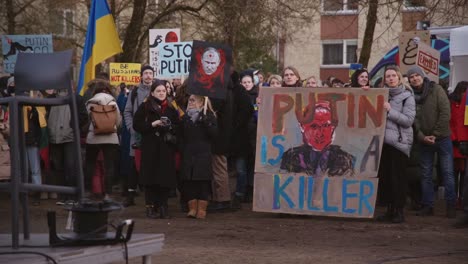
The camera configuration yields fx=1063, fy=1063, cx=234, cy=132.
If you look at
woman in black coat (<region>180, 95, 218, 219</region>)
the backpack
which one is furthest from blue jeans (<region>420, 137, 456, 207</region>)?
the backpack

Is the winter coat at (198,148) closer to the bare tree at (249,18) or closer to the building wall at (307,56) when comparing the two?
the bare tree at (249,18)

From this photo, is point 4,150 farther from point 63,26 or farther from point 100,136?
point 63,26

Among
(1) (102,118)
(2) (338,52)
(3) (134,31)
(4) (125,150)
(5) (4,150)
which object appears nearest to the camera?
(5) (4,150)

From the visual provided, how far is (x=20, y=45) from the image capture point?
20.0 metres

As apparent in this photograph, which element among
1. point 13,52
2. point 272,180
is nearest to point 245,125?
point 272,180

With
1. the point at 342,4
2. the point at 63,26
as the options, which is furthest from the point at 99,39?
the point at 63,26

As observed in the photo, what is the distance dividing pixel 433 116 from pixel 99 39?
417 centimetres

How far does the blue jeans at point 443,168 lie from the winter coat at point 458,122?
1.99ft

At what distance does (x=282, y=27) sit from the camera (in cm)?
2872

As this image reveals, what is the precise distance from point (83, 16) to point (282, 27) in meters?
14.7

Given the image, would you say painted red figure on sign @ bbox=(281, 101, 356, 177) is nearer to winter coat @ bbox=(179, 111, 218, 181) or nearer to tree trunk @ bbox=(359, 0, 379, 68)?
winter coat @ bbox=(179, 111, 218, 181)

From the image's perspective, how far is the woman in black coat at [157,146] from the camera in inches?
491

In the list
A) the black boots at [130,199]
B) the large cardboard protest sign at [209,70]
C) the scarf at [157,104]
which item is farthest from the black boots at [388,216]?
the black boots at [130,199]

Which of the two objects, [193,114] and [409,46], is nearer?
[193,114]
